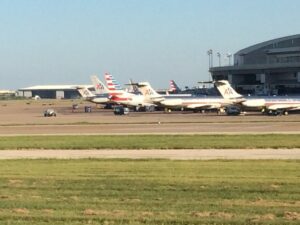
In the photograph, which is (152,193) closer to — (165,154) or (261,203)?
(261,203)

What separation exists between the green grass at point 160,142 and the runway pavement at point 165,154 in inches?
81.4

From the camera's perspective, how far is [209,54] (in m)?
186

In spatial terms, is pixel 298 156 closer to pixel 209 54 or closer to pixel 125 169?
pixel 125 169

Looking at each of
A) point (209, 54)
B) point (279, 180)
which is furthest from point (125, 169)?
point (209, 54)

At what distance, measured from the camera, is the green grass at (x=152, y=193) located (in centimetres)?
1305

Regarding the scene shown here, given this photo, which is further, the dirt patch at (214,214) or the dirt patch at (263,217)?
the dirt patch at (214,214)

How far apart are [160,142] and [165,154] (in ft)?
23.2

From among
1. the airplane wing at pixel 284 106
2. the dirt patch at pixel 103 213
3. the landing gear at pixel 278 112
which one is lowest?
the landing gear at pixel 278 112

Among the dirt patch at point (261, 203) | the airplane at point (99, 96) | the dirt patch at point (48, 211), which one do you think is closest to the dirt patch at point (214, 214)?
the dirt patch at point (261, 203)

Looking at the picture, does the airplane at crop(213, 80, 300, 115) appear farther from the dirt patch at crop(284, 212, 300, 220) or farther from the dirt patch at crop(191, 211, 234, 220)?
the dirt patch at crop(191, 211, 234, 220)

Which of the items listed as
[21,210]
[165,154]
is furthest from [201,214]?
[165,154]

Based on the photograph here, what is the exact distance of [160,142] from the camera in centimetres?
3791

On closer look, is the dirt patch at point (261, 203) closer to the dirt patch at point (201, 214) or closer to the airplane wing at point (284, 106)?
the dirt patch at point (201, 214)

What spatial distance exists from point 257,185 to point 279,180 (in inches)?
49.5
